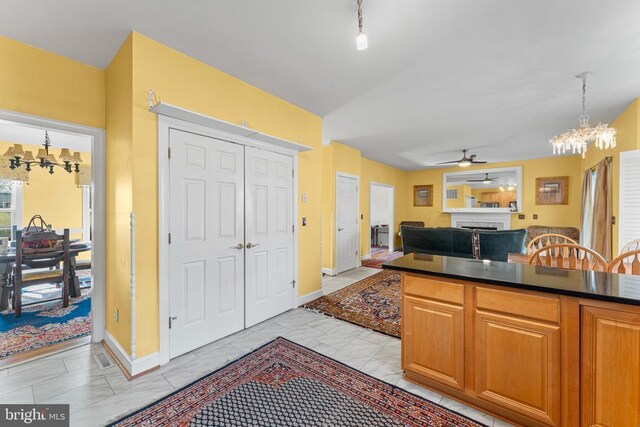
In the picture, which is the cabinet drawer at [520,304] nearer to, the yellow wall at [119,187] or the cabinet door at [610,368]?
the cabinet door at [610,368]

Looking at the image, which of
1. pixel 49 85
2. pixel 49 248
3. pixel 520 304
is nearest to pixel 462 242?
pixel 520 304

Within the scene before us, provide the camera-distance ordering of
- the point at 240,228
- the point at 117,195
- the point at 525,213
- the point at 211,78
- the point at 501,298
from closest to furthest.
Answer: the point at 501,298 → the point at 117,195 → the point at 211,78 → the point at 240,228 → the point at 525,213

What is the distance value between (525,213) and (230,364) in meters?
8.09

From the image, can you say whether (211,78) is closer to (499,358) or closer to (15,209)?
(499,358)

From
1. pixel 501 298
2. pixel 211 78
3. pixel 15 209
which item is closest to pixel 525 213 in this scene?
pixel 501 298

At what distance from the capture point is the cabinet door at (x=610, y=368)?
4.00 ft

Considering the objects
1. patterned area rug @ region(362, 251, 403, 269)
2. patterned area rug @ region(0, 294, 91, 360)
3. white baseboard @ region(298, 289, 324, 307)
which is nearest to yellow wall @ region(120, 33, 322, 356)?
patterned area rug @ region(0, 294, 91, 360)

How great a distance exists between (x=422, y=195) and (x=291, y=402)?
8.11m

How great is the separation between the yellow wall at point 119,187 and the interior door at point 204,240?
0.99ft

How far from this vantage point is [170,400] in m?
1.77

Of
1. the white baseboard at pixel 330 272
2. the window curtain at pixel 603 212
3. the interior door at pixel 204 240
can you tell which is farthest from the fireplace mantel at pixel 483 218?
the interior door at pixel 204 240

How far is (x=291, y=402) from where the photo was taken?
1.76 metres

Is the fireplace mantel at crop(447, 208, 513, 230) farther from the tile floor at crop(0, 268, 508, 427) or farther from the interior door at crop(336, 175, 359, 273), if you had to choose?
the tile floor at crop(0, 268, 508, 427)

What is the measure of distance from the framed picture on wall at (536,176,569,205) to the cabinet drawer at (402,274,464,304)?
23.4 feet
